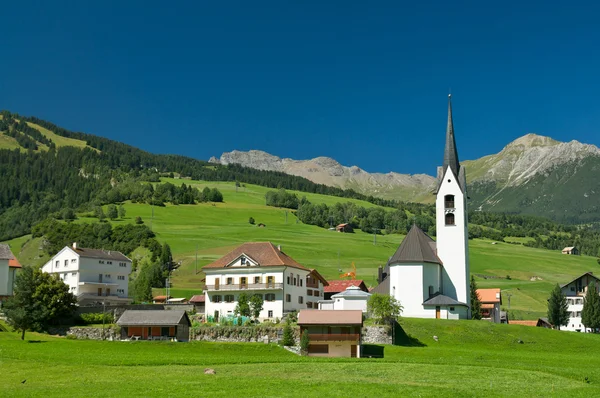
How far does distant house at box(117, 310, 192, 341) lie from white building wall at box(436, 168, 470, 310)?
34780 mm

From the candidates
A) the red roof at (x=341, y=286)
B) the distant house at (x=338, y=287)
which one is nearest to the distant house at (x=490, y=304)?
the red roof at (x=341, y=286)

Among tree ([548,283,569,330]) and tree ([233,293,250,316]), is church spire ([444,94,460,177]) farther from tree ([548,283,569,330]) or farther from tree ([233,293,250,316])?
tree ([233,293,250,316])

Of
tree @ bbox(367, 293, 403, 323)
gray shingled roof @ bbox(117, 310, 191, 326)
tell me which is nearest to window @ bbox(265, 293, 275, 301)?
gray shingled roof @ bbox(117, 310, 191, 326)

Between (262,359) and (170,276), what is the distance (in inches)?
3666

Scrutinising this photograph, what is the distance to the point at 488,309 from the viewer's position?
350ft

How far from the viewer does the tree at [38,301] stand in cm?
6794

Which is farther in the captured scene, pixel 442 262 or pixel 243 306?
pixel 442 262

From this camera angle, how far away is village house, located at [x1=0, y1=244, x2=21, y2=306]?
90.9 metres

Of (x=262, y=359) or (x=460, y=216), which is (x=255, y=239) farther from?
(x=262, y=359)

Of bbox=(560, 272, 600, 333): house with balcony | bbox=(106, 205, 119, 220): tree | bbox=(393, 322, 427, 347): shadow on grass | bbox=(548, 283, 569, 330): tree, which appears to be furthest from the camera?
bbox=(106, 205, 119, 220): tree

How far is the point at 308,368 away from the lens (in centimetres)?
4466

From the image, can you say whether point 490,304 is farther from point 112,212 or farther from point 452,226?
point 112,212

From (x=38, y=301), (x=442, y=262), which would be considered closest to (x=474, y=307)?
(x=442, y=262)

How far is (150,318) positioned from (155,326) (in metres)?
0.97
